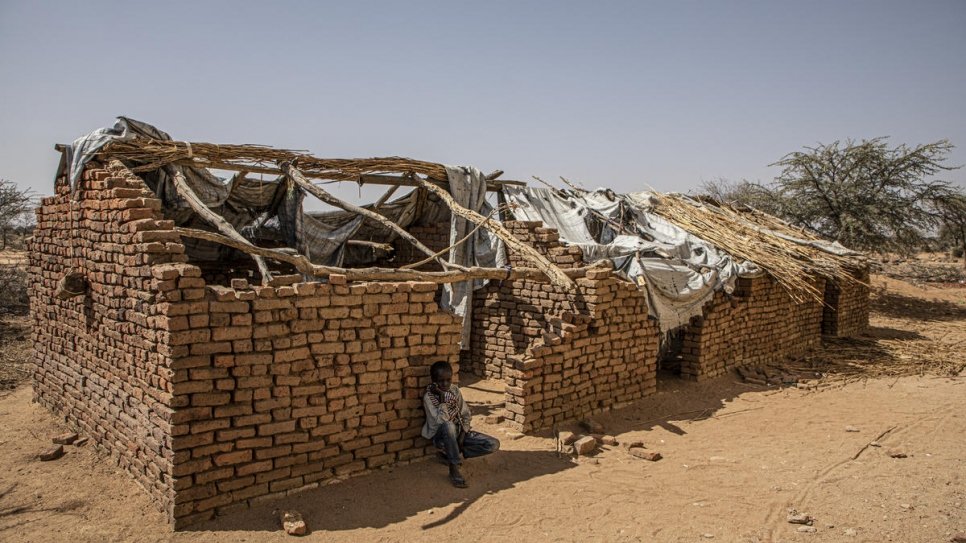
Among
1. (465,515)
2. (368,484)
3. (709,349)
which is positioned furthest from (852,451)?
(368,484)

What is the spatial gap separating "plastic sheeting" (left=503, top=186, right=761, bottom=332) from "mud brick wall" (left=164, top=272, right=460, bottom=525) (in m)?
3.25

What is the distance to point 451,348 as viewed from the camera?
19.1 ft

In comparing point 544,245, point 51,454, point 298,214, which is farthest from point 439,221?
point 51,454

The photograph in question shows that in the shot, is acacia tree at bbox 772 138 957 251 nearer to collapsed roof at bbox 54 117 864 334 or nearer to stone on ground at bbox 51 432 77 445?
collapsed roof at bbox 54 117 864 334

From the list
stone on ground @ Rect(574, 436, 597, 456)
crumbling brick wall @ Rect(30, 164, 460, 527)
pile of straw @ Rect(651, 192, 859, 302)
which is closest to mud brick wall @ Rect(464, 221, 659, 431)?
stone on ground @ Rect(574, 436, 597, 456)

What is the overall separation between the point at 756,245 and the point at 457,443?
6.76m

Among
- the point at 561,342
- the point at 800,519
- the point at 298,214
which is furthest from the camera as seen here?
the point at 298,214

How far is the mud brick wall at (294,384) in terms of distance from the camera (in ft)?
14.2

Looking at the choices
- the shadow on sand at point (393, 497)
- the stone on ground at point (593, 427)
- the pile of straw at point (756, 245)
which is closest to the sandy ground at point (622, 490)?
the shadow on sand at point (393, 497)

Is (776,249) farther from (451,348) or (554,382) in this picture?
(451,348)

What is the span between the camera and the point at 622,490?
5.36 meters

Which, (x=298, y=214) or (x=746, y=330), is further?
Result: (x=746, y=330)

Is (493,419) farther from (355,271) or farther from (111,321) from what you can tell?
(111,321)

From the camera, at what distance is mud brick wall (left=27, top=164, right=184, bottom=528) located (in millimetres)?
4453
